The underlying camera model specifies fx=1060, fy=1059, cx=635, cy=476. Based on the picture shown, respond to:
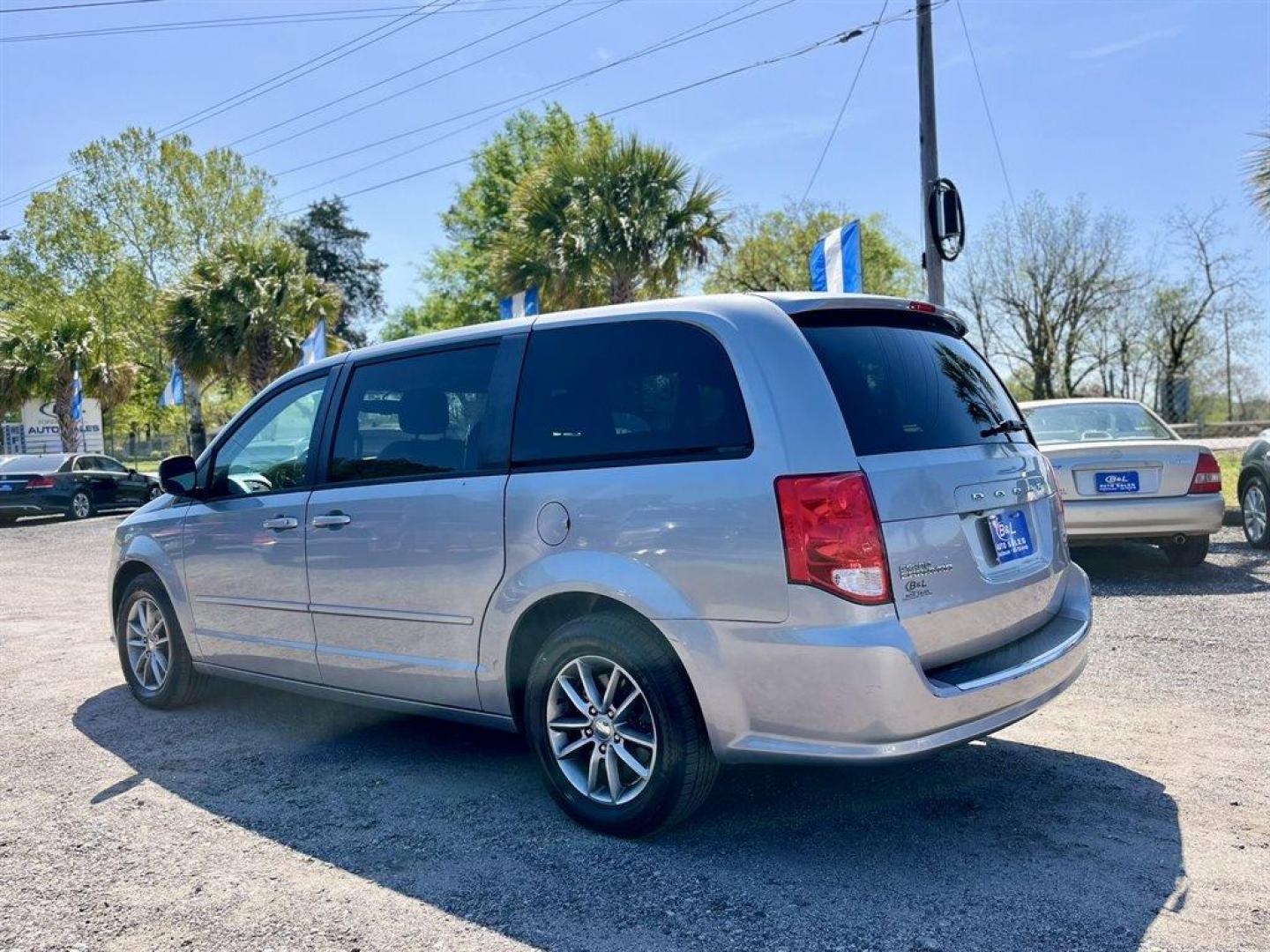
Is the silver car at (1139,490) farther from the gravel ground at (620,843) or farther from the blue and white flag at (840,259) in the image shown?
the blue and white flag at (840,259)

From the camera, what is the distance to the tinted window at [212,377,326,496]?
4863 millimetres

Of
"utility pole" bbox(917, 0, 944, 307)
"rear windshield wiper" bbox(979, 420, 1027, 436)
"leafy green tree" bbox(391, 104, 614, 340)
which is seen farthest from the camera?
"leafy green tree" bbox(391, 104, 614, 340)

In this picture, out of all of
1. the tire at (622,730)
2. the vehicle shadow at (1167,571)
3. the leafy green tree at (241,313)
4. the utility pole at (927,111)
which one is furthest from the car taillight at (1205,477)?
Answer: the leafy green tree at (241,313)

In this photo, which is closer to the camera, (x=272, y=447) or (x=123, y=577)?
(x=272, y=447)

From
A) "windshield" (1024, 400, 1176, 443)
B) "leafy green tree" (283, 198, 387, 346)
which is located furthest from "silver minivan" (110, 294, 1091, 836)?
"leafy green tree" (283, 198, 387, 346)

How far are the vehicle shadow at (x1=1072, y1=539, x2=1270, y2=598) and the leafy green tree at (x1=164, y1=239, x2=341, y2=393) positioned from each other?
822 inches

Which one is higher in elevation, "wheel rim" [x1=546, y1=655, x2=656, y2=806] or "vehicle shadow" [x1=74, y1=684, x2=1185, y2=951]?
"wheel rim" [x1=546, y1=655, x2=656, y2=806]

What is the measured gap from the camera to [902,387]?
3629 millimetres

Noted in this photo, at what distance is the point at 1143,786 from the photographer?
4.06 meters

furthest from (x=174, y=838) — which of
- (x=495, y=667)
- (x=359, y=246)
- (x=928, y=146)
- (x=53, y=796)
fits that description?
(x=359, y=246)

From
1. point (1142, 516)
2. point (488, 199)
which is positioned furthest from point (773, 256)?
point (1142, 516)

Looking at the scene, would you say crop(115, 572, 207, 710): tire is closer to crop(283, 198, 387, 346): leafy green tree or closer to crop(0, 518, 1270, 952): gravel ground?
crop(0, 518, 1270, 952): gravel ground

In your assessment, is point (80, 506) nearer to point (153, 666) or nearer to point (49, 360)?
point (49, 360)

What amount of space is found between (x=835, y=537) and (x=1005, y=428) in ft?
3.94
